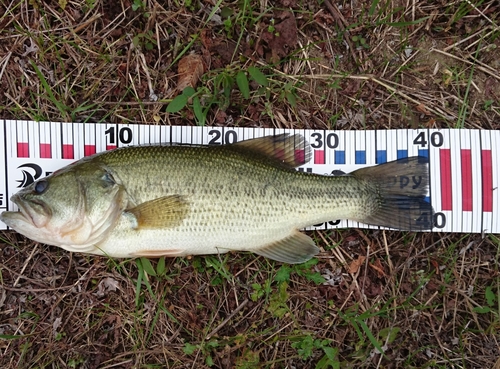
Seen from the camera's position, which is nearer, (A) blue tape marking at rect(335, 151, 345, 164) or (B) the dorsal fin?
(B) the dorsal fin

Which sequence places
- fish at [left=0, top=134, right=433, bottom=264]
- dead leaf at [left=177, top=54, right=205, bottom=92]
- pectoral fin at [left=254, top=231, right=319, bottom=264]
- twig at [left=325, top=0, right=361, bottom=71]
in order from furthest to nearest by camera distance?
twig at [left=325, top=0, right=361, bottom=71], dead leaf at [left=177, top=54, right=205, bottom=92], pectoral fin at [left=254, top=231, right=319, bottom=264], fish at [left=0, top=134, right=433, bottom=264]

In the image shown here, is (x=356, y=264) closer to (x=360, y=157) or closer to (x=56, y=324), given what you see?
(x=360, y=157)

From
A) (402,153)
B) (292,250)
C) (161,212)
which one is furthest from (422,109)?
(161,212)

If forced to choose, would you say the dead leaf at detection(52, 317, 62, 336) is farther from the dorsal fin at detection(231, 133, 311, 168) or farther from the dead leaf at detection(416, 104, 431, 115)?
the dead leaf at detection(416, 104, 431, 115)

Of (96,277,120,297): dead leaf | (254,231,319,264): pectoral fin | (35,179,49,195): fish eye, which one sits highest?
(35,179,49,195): fish eye

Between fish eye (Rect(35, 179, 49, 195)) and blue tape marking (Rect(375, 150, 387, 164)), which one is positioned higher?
blue tape marking (Rect(375, 150, 387, 164))

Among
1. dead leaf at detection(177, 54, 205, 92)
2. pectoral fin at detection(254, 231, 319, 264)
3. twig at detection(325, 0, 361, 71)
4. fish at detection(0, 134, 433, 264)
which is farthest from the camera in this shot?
twig at detection(325, 0, 361, 71)

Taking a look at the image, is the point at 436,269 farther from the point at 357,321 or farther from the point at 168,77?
the point at 168,77

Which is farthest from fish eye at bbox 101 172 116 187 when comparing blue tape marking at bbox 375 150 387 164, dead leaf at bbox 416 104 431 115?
dead leaf at bbox 416 104 431 115
